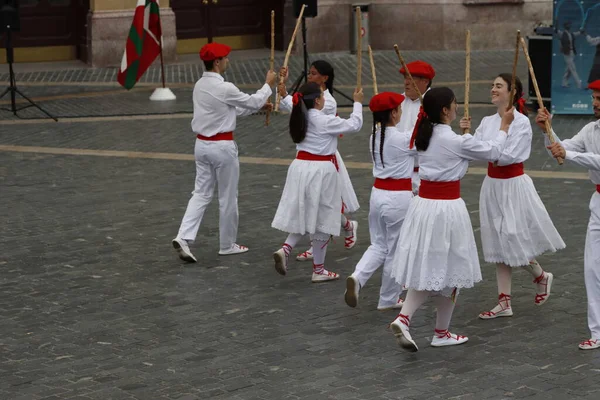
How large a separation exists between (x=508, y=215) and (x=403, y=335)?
1.43m

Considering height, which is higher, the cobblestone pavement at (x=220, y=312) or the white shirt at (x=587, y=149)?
the white shirt at (x=587, y=149)

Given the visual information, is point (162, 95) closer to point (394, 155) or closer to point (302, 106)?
point (302, 106)

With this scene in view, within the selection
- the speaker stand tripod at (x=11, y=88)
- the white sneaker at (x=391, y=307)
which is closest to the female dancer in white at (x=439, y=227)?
the white sneaker at (x=391, y=307)

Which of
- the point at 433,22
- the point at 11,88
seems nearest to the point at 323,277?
the point at 11,88

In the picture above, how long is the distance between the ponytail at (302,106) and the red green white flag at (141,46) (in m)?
10.3

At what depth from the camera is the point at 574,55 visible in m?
18.1

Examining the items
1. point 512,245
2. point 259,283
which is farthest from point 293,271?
point 512,245

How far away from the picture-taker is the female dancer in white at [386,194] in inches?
357

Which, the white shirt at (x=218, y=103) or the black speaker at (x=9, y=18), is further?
the black speaker at (x=9, y=18)

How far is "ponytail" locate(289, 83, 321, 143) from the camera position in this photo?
10.1 m

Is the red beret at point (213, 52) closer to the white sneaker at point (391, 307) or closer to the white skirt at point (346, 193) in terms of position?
the white skirt at point (346, 193)

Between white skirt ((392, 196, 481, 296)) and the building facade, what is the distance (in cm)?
1624

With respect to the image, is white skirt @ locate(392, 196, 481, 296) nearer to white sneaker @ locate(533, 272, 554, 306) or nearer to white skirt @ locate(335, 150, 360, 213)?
white sneaker @ locate(533, 272, 554, 306)

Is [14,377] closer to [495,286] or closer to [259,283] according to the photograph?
[259,283]
